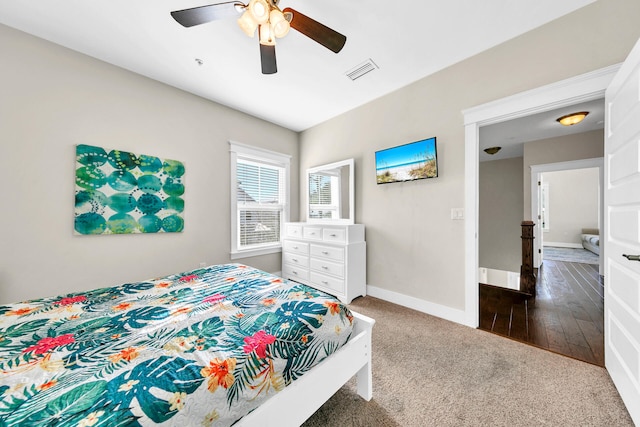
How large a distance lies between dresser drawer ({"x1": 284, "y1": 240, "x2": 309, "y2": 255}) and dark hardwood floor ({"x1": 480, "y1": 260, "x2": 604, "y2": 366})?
2245 millimetres

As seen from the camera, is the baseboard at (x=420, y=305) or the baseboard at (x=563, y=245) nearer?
the baseboard at (x=420, y=305)

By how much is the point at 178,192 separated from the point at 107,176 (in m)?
0.65

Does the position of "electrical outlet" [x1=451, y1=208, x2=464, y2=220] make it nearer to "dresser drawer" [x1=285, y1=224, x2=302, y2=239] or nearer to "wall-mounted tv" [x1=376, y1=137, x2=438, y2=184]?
"wall-mounted tv" [x1=376, y1=137, x2=438, y2=184]

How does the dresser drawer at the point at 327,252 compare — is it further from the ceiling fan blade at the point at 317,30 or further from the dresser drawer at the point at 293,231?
the ceiling fan blade at the point at 317,30

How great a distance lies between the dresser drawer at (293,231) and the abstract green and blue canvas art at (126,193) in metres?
1.50

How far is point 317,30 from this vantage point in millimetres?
1584

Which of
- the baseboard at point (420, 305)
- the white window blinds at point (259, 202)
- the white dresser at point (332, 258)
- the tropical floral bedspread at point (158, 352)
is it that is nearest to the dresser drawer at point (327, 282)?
the white dresser at point (332, 258)

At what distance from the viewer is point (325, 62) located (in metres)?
2.38

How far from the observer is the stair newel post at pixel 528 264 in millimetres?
3082

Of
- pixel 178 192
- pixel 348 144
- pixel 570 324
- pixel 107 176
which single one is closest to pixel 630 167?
pixel 570 324

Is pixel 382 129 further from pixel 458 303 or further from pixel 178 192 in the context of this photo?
pixel 178 192

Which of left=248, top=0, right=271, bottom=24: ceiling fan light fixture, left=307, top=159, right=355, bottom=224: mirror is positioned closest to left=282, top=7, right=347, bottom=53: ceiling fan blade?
left=248, top=0, right=271, bottom=24: ceiling fan light fixture

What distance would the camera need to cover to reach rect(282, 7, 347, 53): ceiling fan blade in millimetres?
1507

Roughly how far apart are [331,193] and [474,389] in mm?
2707
